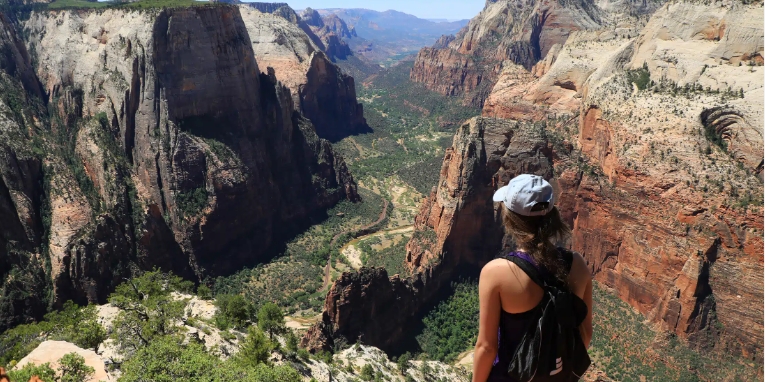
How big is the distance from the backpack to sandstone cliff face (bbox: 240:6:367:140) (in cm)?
11776

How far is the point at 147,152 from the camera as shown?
62344mm

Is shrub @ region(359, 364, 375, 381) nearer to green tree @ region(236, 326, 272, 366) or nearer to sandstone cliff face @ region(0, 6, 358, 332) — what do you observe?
green tree @ region(236, 326, 272, 366)

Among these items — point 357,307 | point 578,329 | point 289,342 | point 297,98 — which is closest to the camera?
point 578,329

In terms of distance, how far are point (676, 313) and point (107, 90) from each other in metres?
70.7

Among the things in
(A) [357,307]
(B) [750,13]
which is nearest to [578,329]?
(A) [357,307]

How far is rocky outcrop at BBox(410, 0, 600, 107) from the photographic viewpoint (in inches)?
5940

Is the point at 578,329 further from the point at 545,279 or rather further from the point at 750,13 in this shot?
the point at 750,13

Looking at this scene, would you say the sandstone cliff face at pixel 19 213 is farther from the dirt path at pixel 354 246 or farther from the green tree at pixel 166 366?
the dirt path at pixel 354 246

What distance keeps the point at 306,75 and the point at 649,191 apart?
99216 millimetres

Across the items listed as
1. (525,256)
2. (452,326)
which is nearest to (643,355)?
(452,326)

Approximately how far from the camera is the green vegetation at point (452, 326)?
48.2m

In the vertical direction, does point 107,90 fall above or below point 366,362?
above

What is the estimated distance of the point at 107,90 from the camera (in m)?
64.2

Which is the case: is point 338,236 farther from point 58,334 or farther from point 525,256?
point 525,256
